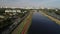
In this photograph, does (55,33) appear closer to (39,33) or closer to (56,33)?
(56,33)

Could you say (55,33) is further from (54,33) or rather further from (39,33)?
(39,33)

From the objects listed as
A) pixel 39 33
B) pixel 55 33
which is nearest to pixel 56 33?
pixel 55 33

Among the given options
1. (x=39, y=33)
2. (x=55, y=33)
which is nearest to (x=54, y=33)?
(x=55, y=33)

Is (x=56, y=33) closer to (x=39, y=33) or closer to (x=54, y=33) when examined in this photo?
(x=54, y=33)
